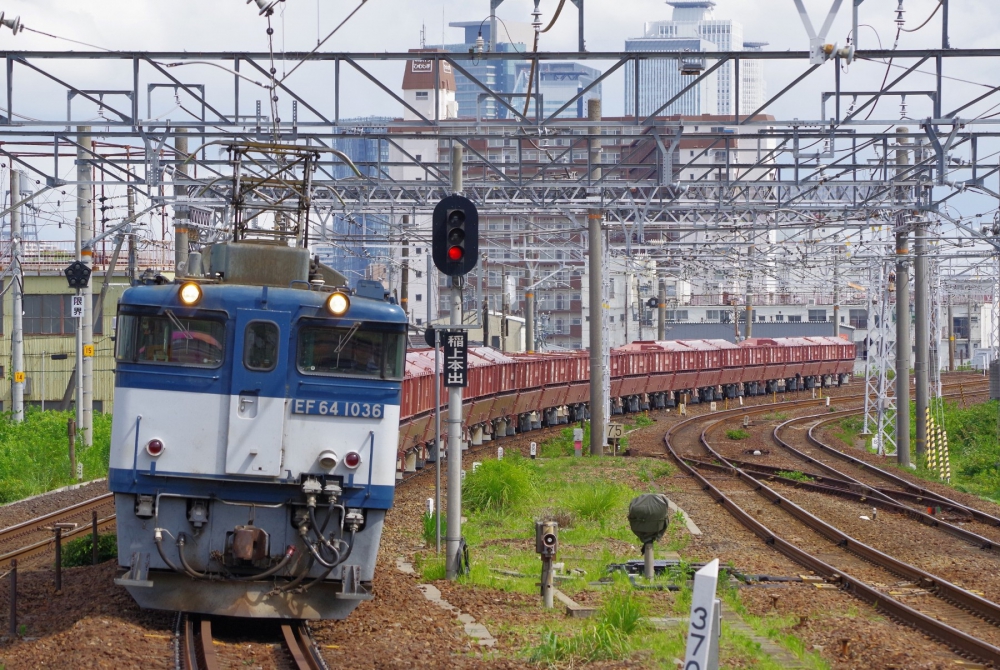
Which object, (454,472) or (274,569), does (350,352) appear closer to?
(274,569)

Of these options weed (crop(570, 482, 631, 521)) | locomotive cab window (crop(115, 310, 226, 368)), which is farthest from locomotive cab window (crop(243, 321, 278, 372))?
weed (crop(570, 482, 631, 521))

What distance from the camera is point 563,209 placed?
28.1 meters

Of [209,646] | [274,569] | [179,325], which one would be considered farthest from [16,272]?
[209,646]

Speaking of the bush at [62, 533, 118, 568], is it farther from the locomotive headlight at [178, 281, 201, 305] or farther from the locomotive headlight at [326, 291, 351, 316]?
the locomotive headlight at [326, 291, 351, 316]

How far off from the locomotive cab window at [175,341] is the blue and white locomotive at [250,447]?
12 mm

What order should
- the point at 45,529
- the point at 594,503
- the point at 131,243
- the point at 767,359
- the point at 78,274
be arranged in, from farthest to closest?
the point at 767,359 < the point at 131,243 < the point at 78,274 < the point at 594,503 < the point at 45,529

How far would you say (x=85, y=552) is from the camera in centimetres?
1425

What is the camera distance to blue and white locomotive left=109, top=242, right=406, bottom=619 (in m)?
9.97

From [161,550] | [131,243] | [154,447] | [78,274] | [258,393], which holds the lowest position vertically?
[161,550]

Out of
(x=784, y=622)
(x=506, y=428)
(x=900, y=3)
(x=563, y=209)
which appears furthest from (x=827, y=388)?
(x=784, y=622)

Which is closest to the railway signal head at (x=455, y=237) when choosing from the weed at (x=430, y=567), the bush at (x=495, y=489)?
the weed at (x=430, y=567)

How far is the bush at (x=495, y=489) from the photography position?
19.2m

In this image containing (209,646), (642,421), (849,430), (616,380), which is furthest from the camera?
(616,380)

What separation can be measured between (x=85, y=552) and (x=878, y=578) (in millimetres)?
9433
